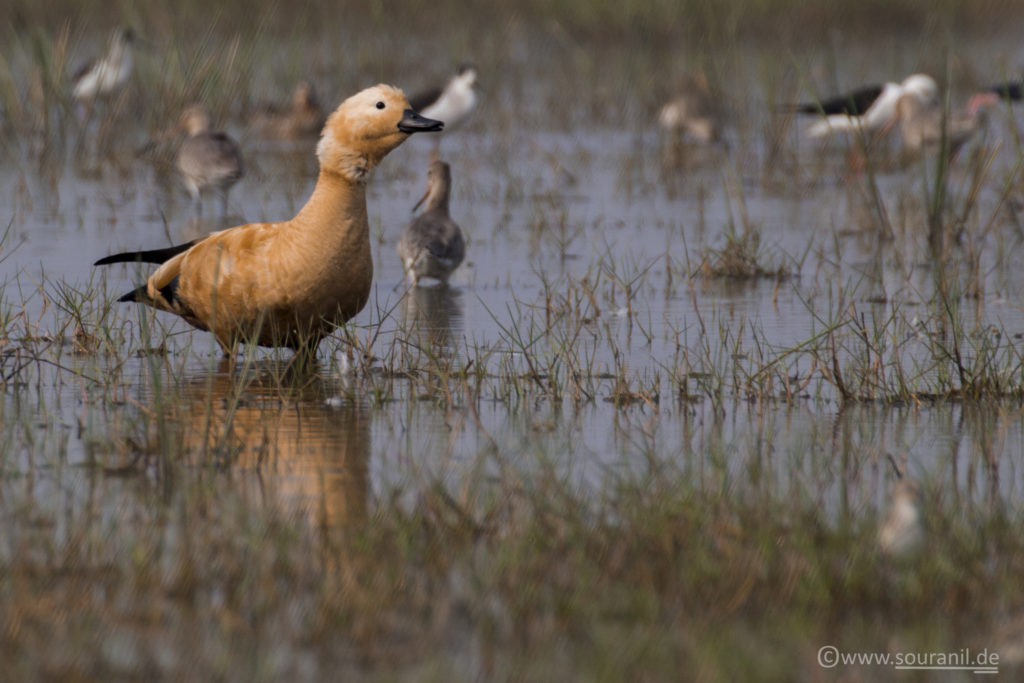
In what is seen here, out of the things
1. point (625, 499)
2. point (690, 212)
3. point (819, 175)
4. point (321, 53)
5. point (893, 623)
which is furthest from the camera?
point (321, 53)

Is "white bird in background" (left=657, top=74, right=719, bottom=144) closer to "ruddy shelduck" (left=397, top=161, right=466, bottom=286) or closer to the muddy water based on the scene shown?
the muddy water

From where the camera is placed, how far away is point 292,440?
5328mm

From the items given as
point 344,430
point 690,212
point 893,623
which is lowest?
point 893,623

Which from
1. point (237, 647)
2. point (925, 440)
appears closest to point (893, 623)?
point (237, 647)

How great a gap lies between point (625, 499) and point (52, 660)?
169cm

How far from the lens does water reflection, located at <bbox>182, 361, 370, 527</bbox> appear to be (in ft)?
14.9

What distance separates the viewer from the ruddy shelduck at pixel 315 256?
20.5 ft

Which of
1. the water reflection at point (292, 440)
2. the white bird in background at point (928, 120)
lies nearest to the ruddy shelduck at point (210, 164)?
the water reflection at point (292, 440)

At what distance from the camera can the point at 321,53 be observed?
21.6m

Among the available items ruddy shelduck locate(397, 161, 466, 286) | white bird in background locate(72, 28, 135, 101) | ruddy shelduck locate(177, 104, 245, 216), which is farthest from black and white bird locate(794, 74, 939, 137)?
ruddy shelduck locate(397, 161, 466, 286)

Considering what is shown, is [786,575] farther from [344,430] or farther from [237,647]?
[344,430]

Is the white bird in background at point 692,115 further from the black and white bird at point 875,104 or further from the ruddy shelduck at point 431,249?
the ruddy shelduck at point 431,249

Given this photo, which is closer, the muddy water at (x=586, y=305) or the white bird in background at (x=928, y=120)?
the muddy water at (x=586, y=305)

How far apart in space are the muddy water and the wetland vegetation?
0.03m
